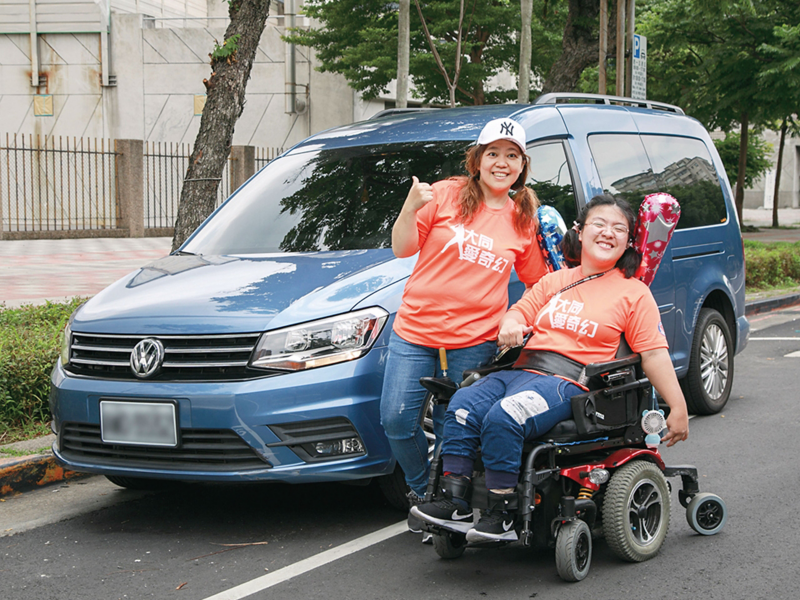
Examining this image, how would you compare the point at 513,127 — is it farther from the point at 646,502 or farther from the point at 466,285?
the point at 646,502

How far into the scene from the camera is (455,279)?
362 cm

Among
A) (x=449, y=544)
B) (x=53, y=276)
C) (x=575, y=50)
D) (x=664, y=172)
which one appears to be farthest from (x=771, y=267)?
(x=449, y=544)

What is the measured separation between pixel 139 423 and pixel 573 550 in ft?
5.83

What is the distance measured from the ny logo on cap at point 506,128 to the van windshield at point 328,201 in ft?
3.05

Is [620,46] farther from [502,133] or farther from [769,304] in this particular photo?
[502,133]

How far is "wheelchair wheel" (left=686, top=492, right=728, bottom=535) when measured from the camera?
3.90 m

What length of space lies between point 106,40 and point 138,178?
288 inches

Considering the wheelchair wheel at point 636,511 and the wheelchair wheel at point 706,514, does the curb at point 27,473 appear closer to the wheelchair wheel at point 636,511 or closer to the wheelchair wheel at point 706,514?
the wheelchair wheel at point 636,511

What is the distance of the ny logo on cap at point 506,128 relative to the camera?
364 cm

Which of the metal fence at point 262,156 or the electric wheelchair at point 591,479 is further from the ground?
the metal fence at point 262,156

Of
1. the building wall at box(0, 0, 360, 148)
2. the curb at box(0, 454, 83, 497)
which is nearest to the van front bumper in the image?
the curb at box(0, 454, 83, 497)

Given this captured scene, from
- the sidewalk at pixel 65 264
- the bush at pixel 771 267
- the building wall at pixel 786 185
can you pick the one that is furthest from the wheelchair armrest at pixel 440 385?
the building wall at pixel 786 185

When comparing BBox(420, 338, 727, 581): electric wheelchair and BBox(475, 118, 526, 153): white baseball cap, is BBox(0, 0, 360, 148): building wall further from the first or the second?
BBox(420, 338, 727, 581): electric wheelchair

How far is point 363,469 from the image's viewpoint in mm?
3807
